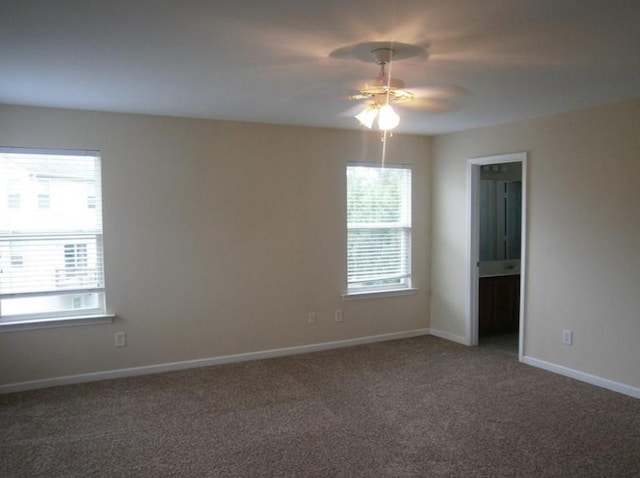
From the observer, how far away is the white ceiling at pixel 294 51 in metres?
2.03

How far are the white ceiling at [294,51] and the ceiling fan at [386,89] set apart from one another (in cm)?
8

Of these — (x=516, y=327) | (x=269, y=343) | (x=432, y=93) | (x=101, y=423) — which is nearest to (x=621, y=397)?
Result: (x=516, y=327)

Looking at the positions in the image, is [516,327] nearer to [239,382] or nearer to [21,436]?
[239,382]

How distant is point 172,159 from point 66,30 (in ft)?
6.81

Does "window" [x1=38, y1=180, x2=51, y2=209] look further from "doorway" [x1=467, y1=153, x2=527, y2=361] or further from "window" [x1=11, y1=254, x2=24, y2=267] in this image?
"doorway" [x1=467, y1=153, x2=527, y2=361]

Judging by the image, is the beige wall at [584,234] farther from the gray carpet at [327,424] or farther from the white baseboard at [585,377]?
the gray carpet at [327,424]

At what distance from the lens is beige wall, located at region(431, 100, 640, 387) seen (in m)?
3.72

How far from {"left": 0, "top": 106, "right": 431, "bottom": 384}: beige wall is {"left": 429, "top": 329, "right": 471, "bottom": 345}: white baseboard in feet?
2.57

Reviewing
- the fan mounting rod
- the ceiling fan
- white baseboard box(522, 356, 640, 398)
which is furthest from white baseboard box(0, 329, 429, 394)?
the fan mounting rod

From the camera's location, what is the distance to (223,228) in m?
4.51

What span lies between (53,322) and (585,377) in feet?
15.0

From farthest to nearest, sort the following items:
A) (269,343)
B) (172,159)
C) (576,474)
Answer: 1. (269,343)
2. (172,159)
3. (576,474)

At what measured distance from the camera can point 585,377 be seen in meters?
4.04

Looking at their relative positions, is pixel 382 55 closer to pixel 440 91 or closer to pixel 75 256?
pixel 440 91
